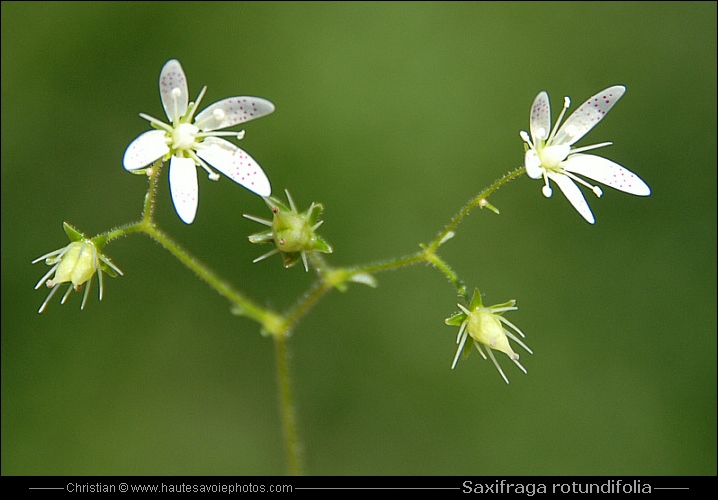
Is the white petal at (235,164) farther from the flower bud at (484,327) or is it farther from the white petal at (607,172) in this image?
the white petal at (607,172)

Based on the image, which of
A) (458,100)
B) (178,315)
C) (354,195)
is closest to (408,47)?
(458,100)

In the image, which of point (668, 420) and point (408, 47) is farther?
point (408, 47)

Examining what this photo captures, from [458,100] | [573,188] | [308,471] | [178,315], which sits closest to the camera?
[573,188]

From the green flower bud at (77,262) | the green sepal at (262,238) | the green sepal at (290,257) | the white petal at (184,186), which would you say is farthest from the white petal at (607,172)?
the green flower bud at (77,262)

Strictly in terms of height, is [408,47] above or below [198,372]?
above

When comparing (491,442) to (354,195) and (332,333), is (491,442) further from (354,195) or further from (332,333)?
(354,195)

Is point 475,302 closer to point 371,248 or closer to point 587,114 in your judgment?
point 587,114
